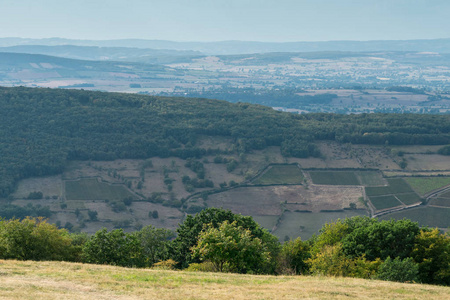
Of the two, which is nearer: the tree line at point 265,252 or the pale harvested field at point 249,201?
the tree line at point 265,252

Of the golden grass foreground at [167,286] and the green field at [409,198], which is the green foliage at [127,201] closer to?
the green field at [409,198]

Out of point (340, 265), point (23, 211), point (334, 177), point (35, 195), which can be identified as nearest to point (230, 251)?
point (340, 265)

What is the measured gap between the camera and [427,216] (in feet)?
483

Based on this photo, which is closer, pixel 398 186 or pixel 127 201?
Answer: pixel 127 201

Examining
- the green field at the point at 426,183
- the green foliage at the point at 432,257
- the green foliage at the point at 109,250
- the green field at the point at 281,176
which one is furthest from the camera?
the green field at the point at 281,176

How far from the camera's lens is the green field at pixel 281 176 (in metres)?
182

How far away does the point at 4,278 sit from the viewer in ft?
142

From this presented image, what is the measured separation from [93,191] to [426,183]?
10595 centimetres

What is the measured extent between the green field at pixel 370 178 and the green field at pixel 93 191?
248 ft

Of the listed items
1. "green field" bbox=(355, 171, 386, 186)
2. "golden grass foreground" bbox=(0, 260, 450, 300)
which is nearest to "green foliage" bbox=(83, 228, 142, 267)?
"golden grass foreground" bbox=(0, 260, 450, 300)

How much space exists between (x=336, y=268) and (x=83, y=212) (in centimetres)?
10605

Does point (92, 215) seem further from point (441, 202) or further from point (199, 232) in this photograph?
point (441, 202)

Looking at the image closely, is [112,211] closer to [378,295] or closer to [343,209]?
[343,209]

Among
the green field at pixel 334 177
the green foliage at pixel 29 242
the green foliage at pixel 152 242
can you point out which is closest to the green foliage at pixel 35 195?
the green field at pixel 334 177
